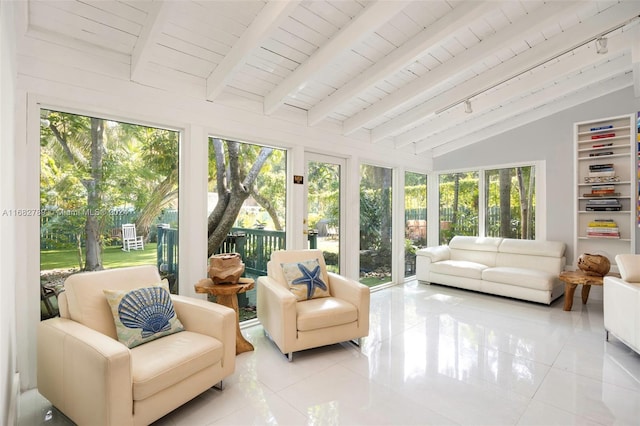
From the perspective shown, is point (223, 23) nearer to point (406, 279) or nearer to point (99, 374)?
point (99, 374)

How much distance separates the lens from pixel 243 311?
361 centimetres

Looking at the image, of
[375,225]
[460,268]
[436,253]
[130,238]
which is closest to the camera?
[130,238]

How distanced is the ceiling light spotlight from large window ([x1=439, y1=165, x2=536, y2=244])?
2227 mm

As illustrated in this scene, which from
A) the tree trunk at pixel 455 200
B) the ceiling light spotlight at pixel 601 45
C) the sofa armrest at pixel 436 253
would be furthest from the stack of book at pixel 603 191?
the sofa armrest at pixel 436 253

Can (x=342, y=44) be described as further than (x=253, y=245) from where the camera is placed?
No

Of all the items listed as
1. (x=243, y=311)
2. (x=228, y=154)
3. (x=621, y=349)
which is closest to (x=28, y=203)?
(x=228, y=154)

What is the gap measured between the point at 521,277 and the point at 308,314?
323 centimetres

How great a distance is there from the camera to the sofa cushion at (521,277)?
4.12 metres

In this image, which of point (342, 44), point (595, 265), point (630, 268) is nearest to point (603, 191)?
point (595, 265)

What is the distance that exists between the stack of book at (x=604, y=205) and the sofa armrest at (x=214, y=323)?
4906mm

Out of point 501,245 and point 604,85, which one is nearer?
point 604,85

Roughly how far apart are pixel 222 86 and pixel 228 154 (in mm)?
759

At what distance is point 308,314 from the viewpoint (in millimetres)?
2641

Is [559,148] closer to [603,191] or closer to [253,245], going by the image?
[603,191]
